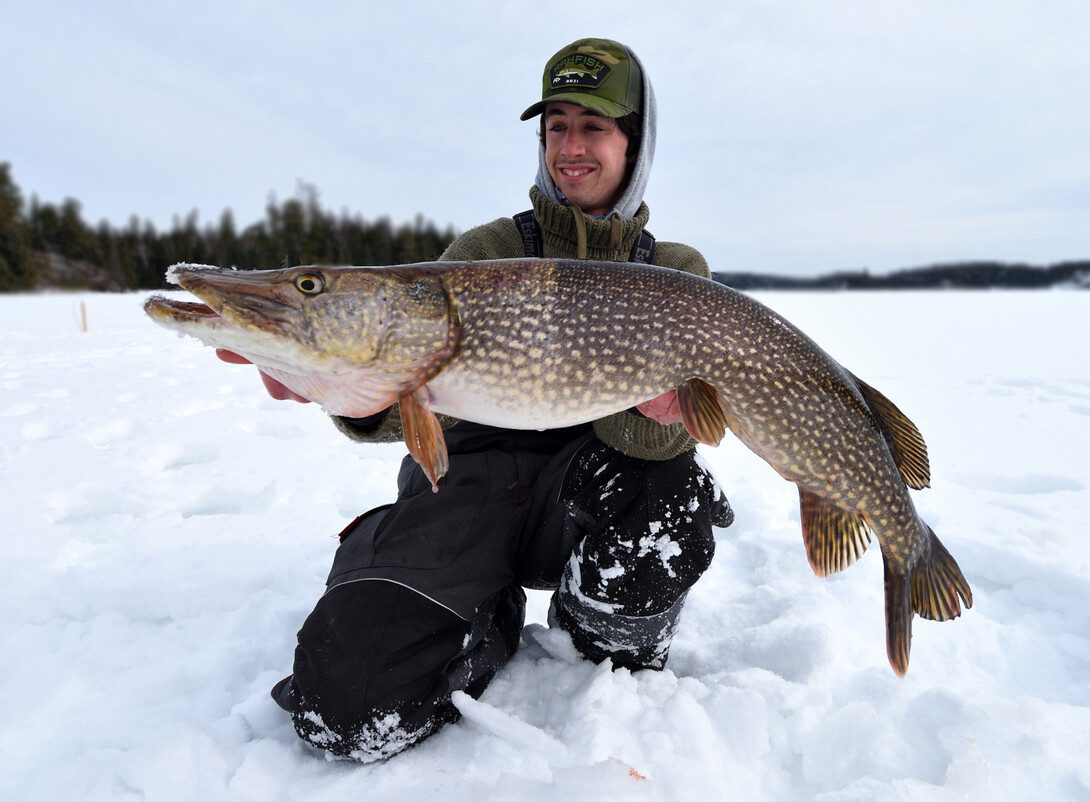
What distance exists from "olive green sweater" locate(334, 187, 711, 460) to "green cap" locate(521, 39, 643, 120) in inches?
14.9

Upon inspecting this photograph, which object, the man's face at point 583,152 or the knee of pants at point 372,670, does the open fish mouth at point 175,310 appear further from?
the man's face at point 583,152

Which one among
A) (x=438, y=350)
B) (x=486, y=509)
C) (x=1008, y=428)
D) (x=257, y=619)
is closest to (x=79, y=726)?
(x=257, y=619)

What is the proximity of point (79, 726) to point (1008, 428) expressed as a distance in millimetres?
5946

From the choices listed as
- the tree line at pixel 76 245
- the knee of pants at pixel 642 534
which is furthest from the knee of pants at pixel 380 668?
the tree line at pixel 76 245

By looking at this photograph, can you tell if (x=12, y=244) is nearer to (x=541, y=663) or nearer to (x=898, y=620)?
(x=541, y=663)

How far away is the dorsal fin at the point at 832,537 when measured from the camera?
6.00 ft

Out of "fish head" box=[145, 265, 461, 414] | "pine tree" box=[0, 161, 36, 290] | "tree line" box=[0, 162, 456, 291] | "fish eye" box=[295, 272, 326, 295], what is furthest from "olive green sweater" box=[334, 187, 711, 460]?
"pine tree" box=[0, 161, 36, 290]

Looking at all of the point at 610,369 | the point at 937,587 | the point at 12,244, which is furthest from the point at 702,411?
the point at 12,244

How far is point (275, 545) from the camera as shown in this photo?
261 centimetres

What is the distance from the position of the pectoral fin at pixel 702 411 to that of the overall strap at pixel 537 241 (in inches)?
31.5

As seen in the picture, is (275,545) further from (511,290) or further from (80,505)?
(511,290)

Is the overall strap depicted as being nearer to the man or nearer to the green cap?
the man

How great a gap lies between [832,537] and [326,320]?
1627mm

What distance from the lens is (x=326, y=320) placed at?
161 centimetres
